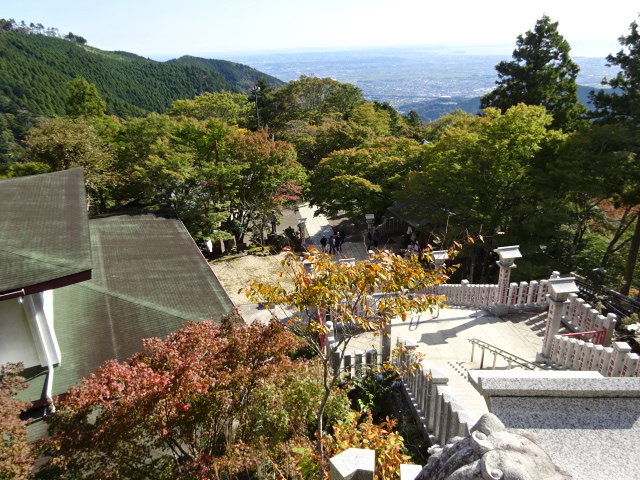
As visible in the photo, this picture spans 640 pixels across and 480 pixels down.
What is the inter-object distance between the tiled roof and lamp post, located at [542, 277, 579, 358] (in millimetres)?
8912

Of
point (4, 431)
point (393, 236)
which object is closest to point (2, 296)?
point (4, 431)

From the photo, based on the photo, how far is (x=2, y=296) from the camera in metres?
6.48

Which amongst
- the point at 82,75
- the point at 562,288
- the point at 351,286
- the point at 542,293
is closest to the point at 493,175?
the point at 542,293

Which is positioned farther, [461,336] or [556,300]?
[461,336]

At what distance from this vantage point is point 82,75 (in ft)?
404

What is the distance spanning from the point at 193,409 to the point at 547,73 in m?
24.1

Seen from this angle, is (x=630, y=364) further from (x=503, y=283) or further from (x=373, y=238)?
(x=373, y=238)

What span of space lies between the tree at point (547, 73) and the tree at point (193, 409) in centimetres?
2120

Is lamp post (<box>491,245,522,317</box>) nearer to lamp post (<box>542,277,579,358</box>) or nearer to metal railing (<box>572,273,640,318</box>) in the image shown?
lamp post (<box>542,277,579,358</box>)

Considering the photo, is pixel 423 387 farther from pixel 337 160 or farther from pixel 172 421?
pixel 337 160

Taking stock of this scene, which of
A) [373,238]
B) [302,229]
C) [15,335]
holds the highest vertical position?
[15,335]

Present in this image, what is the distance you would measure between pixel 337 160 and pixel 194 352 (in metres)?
17.4

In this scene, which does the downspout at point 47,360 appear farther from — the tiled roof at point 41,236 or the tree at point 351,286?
the tree at point 351,286

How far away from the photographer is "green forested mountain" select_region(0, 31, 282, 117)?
102125mm
